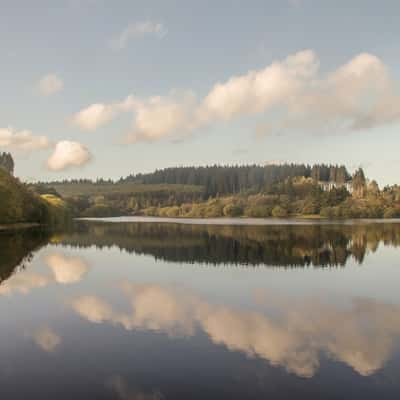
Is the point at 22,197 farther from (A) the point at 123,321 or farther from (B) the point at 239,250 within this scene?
(A) the point at 123,321

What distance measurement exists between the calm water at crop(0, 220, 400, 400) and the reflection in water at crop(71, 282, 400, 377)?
0.25 feet

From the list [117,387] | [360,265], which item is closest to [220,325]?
[117,387]

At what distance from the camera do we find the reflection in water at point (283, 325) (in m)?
17.8

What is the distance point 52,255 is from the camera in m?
54.3

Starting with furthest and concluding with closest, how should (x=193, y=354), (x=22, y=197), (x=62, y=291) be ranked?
(x=22, y=197) → (x=62, y=291) → (x=193, y=354)

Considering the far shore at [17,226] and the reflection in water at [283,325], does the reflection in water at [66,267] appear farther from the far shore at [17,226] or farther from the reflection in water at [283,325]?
the far shore at [17,226]

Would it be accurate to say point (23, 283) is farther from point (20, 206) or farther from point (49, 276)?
point (20, 206)

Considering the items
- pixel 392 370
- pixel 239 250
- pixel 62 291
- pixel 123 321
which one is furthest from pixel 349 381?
pixel 239 250

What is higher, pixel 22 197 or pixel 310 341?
pixel 22 197

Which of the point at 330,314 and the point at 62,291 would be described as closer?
the point at 330,314

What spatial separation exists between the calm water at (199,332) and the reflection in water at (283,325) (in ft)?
0.25

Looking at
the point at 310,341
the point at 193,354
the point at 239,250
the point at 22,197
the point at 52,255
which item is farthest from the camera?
the point at 22,197

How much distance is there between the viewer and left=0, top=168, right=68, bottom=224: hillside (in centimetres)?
10156

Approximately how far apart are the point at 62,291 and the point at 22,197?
292 ft
